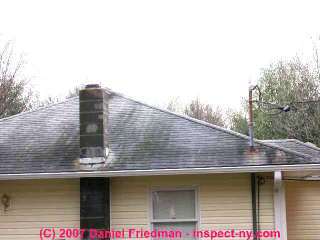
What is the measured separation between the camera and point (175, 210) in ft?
31.5

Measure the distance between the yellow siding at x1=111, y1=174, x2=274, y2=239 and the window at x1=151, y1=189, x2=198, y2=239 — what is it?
145mm

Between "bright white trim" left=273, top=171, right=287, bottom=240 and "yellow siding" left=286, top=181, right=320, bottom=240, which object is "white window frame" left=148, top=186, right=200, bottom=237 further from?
"yellow siding" left=286, top=181, right=320, bottom=240

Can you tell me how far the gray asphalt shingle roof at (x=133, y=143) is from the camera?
30.2 feet

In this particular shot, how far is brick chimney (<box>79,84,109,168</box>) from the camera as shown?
9.57 metres

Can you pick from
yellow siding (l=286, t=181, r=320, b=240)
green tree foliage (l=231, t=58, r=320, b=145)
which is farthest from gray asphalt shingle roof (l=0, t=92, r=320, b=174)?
green tree foliage (l=231, t=58, r=320, b=145)

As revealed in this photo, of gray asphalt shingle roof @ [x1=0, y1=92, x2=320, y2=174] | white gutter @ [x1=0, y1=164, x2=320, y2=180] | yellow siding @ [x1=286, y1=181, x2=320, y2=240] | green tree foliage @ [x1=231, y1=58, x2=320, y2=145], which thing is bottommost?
yellow siding @ [x1=286, y1=181, x2=320, y2=240]

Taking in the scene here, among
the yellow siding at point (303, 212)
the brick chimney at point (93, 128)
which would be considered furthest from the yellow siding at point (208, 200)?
the yellow siding at point (303, 212)

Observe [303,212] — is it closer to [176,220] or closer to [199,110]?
[176,220]

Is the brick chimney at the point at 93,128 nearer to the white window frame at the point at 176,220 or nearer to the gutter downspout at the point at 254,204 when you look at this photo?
the white window frame at the point at 176,220

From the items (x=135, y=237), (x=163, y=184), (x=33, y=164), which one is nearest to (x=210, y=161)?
(x=163, y=184)

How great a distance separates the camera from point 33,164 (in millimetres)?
9641

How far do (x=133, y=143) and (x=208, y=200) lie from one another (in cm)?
185

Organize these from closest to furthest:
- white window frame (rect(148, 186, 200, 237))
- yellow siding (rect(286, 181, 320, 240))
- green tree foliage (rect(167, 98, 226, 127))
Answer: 1. white window frame (rect(148, 186, 200, 237))
2. yellow siding (rect(286, 181, 320, 240))
3. green tree foliage (rect(167, 98, 226, 127))

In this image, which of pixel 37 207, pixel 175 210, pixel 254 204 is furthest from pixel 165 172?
pixel 37 207
